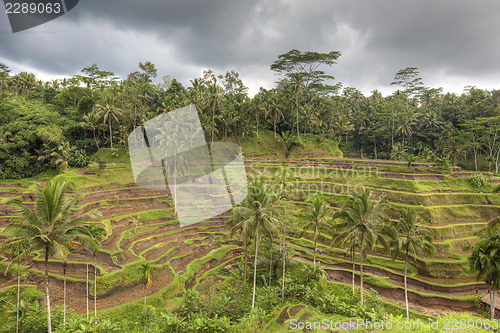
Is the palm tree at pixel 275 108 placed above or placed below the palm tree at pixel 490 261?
above

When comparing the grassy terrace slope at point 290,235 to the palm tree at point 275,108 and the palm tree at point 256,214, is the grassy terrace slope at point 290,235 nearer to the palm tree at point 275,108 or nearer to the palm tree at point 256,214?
the palm tree at point 256,214

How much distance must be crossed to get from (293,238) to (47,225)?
90.7ft

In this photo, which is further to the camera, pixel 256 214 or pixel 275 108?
pixel 275 108

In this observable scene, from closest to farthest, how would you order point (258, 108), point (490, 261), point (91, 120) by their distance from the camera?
point (490, 261), point (91, 120), point (258, 108)

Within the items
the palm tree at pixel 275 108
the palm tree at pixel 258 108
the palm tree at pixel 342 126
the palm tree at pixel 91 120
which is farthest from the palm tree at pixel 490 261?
the palm tree at pixel 91 120

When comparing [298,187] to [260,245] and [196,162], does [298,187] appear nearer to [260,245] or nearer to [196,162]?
[260,245]

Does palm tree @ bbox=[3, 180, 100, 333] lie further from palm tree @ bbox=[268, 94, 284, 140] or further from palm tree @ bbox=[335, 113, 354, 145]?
palm tree @ bbox=[335, 113, 354, 145]

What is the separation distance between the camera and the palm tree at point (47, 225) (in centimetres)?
1170

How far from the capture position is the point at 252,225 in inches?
775

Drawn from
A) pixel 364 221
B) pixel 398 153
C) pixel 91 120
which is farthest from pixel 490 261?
pixel 91 120

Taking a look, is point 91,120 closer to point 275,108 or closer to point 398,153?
point 275,108

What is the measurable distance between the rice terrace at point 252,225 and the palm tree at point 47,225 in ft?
0.23

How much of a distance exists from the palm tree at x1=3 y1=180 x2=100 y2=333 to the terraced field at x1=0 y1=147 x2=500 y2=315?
4.24 m

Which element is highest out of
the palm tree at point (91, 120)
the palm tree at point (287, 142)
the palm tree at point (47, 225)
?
the palm tree at point (91, 120)
